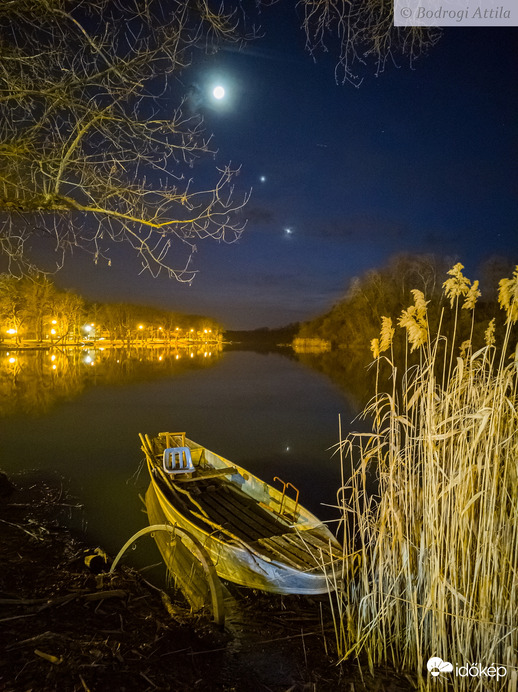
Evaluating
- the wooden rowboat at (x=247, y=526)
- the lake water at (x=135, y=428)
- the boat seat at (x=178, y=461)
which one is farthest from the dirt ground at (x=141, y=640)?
the boat seat at (x=178, y=461)

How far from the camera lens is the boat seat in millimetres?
8582

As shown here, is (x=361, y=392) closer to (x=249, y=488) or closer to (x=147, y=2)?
(x=249, y=488)

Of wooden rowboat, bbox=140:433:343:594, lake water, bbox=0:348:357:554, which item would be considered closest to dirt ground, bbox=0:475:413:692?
wooden rowboat, bbox=140:433:343:594

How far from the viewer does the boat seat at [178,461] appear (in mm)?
8582

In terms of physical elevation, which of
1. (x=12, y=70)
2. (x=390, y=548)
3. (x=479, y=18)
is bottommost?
(x=390, y=548)

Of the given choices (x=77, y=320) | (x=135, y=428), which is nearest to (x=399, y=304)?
(x=135, y=428)

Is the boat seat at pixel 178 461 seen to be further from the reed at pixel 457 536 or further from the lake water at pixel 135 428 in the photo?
the reed at pixel 457 536

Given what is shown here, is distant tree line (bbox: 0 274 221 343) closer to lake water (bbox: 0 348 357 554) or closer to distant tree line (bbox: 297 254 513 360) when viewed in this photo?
lake water (bbox: 0 348 357 554)

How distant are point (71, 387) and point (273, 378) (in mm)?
19157

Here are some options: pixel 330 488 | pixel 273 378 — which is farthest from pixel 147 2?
pixel 273 378

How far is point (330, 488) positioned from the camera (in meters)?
11.0

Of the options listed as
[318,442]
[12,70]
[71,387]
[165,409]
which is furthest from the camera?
[71,387]

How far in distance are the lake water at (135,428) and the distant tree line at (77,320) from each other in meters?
5.10

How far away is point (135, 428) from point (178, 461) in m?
9.69
